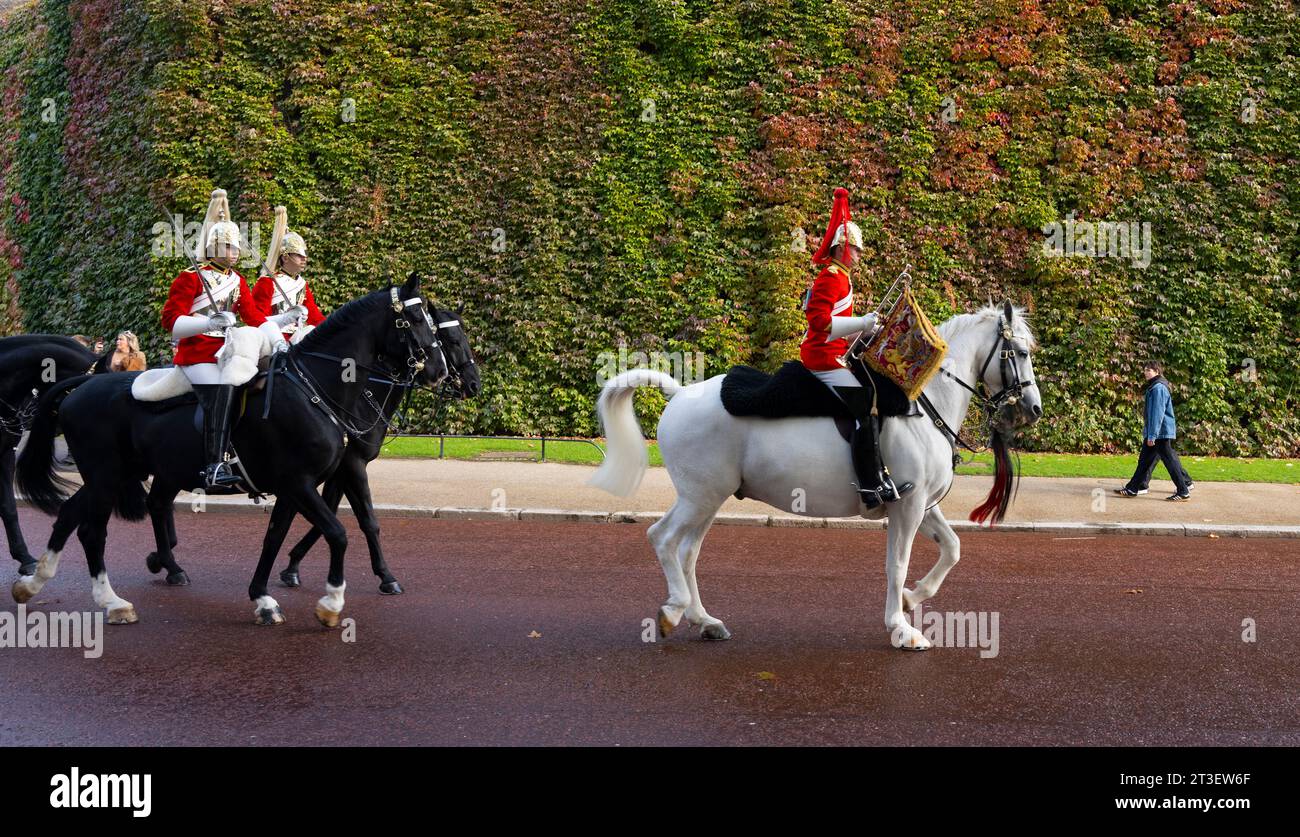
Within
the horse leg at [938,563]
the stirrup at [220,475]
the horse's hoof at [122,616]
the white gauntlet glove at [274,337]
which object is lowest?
the horse's hoof at [122,616]

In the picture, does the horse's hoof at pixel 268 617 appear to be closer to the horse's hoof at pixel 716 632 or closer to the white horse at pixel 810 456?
the white horse at pixel 810 456

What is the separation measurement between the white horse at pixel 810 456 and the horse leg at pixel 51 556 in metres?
4.07

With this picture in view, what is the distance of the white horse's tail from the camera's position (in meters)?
7.10

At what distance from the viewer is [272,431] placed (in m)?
7.30

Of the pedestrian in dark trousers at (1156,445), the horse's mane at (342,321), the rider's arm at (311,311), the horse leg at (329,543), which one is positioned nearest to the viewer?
the horse leg at (329,543)

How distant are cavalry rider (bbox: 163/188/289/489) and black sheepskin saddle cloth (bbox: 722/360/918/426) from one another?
3.59m

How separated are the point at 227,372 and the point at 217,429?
41cm

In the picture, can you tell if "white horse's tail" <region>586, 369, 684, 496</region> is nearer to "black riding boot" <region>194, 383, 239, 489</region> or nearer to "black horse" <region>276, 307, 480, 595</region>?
"black horse" <region>276, 307, 480, 595</region>

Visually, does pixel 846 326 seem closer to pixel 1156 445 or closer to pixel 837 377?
pixel 837 377

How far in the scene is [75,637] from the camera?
6.87 meters

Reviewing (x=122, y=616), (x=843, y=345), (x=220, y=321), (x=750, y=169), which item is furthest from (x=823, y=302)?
(x=750, y=169)

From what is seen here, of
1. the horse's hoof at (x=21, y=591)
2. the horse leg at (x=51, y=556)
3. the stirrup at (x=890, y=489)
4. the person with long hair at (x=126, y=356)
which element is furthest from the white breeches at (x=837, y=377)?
the person with long hair at (x=126, y=356)

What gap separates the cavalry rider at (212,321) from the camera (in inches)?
287

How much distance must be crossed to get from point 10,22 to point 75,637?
24520mm
